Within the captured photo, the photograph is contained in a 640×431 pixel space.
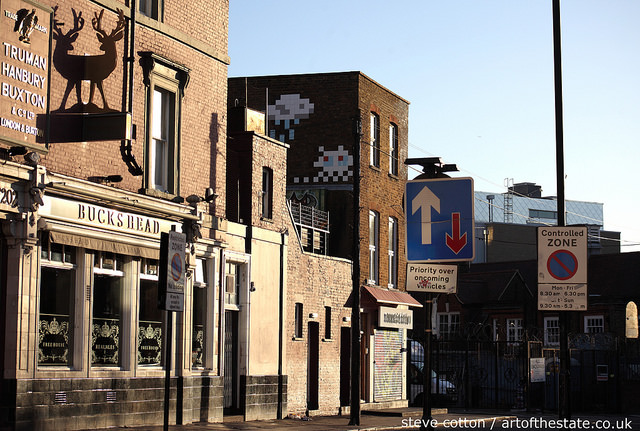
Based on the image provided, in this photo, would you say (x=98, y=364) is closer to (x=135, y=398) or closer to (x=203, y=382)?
(x=135, y=398)

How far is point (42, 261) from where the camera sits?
58.1ft

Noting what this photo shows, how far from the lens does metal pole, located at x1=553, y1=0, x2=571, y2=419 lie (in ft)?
54.9

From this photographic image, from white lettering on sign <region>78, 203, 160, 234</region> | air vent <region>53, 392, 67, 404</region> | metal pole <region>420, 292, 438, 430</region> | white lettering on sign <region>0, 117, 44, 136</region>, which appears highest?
white lettering on sign <region>0, 117, 44, 136</region>

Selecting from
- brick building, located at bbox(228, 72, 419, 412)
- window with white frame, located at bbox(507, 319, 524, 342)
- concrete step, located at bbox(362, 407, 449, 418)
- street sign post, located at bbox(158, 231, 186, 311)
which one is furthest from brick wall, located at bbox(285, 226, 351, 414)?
window with white frame, located at bbox(507, 319, 524, 342)

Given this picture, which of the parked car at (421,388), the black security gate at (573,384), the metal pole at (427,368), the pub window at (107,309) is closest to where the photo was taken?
the metal pole at (427,368)

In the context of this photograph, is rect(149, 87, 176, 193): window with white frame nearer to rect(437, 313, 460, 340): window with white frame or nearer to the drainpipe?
the drainpipe

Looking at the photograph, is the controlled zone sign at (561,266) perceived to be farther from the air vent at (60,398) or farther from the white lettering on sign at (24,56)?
the white lettering on sign at (24,56)

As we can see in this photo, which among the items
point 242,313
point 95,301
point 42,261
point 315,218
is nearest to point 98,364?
point 95,301

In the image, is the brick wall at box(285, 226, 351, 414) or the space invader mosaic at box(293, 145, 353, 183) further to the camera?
the space invader mosaic at box(293, 145, 353, 183)

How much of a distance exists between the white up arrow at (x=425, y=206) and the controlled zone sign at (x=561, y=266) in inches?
128

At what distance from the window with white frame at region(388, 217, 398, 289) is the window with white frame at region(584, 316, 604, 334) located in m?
22.0

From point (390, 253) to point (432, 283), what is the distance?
2143cm

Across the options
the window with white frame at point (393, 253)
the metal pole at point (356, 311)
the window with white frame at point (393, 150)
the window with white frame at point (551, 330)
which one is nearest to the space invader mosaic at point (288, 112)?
the window with white frame at point (393, 150)

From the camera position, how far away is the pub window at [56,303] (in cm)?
1781
